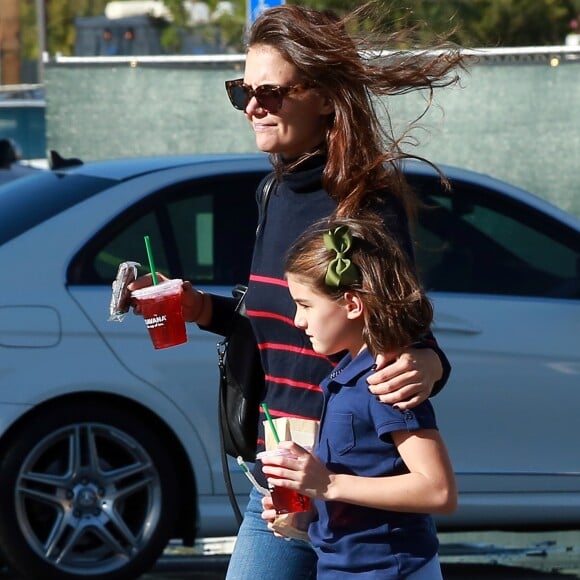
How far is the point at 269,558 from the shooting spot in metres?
2.92

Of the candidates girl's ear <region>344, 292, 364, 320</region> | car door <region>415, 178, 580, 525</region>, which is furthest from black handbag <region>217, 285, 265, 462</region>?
car door <region>415, 178, 580, 525</region>

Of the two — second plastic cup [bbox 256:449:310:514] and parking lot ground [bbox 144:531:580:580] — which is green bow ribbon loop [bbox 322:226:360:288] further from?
parking lot ground [bbox 144:531:580:580]

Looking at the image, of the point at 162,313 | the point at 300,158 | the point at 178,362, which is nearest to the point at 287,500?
the point at 162,313

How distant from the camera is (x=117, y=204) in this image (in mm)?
5504

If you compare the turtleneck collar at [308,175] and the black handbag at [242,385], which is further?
the black handbag at [242,385]

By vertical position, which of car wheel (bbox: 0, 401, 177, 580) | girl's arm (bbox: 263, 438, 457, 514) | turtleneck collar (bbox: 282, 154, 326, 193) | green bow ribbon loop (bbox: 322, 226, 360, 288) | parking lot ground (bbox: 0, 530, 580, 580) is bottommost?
parking lot ground (bbox: 0, 530, 580, 580)

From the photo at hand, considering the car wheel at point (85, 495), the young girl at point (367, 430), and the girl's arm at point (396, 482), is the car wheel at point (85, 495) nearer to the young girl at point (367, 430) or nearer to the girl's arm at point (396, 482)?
the young girl at point (367, 430)

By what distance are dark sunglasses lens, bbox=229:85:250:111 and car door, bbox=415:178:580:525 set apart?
92.8 inches

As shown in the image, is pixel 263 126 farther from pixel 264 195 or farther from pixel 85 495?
pixel 85 495

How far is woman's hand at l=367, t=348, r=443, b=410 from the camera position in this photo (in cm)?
257

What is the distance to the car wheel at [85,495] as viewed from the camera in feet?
17.1

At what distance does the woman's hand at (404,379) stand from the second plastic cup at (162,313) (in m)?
0.62

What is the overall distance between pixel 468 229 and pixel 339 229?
122 inches

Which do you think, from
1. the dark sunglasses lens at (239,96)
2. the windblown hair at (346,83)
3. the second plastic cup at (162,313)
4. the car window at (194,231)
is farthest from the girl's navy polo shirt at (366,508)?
the car window at (194,231)
